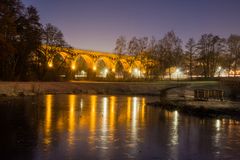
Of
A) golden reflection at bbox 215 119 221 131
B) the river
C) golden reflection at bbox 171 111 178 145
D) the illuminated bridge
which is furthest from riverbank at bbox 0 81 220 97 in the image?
golden reflection at bbox 215 119 221 131

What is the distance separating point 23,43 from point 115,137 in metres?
51.3

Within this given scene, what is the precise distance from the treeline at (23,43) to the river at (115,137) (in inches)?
1364

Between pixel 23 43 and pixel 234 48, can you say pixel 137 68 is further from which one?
pixel 23 43

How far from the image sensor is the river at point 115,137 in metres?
16.4

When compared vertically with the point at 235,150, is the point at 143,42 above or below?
above

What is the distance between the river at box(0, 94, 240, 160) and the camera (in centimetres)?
1642

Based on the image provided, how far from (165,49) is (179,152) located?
78.4m

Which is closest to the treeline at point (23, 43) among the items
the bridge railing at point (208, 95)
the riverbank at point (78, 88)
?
the riverbank at point (78, 88)

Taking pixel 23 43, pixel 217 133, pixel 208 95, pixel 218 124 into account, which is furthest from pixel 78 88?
pixel 217 133

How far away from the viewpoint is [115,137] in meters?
20.5

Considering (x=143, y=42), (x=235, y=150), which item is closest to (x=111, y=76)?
(x=143, y=42)

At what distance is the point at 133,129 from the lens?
23.7 m

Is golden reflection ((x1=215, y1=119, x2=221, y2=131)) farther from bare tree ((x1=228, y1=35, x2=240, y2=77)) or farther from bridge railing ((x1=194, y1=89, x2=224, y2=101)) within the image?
bare tree ((x1=228, y1=35, x2=240, y2=77))

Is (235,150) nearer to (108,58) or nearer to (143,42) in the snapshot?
(143,42)
